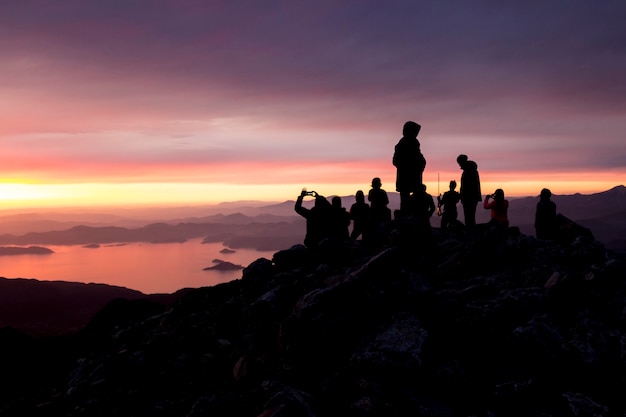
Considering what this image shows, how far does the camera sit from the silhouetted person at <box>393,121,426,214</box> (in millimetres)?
14625

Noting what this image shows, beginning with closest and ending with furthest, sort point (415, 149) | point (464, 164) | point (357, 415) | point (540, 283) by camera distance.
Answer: point (357, 415)
point (540, 283)
point (415, 149)
point (464, 164)

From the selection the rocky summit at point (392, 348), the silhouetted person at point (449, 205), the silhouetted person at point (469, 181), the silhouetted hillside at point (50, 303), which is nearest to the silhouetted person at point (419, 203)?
the rocky summit at point (392, 348)

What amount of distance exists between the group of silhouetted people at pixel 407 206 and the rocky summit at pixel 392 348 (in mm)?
1850

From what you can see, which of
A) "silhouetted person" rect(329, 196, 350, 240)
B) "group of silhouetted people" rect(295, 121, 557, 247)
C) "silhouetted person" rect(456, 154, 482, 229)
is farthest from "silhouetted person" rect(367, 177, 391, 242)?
"silhouetted person" rect(456, 154, 482, 229)

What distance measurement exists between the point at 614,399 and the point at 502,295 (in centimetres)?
321

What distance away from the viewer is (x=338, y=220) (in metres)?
17.2

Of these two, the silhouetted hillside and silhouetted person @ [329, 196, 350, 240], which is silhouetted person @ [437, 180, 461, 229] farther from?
the silhouetted hillside

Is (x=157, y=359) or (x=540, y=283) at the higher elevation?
(x=540, y=283)

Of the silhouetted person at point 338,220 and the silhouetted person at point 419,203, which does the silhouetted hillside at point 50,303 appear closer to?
the silhouetted person at point 338,220

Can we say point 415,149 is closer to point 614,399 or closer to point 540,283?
point 540,283

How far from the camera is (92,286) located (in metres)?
92.6

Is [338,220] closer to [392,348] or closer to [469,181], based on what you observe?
[469,181]

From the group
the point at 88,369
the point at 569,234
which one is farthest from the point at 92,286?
the point at 569,234

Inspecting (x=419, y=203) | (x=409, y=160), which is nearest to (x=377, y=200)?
(x=419, y=203)
